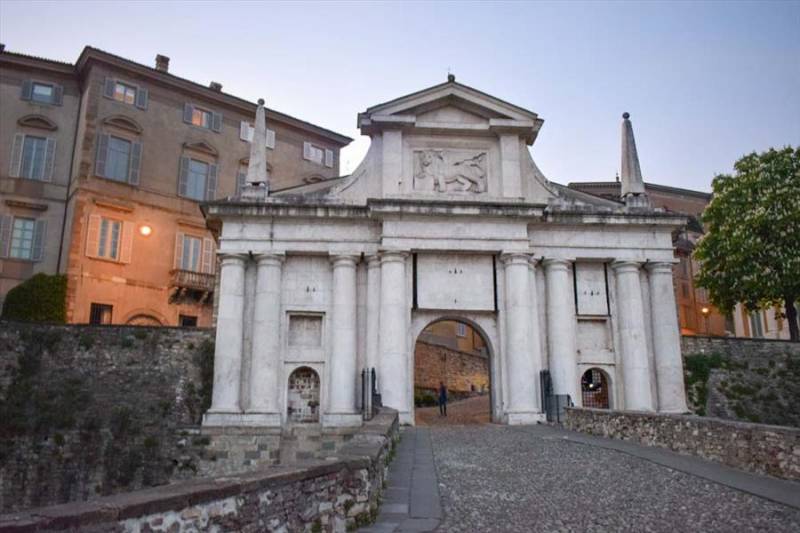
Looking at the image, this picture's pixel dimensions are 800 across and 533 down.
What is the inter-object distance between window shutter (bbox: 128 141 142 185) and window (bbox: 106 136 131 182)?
0.51ft

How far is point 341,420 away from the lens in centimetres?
2334

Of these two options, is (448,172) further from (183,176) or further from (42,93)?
(42,93)

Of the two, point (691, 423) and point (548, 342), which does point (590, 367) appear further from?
point (691, 423)


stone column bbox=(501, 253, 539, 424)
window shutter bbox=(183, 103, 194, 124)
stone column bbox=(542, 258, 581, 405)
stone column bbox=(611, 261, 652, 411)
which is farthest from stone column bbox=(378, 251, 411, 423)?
window shutter bbox=(183, 103, 194, 124)

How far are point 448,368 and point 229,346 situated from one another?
19453 mm

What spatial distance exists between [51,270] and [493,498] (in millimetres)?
30042

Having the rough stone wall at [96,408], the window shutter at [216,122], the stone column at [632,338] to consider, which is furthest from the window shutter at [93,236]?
the stone column at [632,338]

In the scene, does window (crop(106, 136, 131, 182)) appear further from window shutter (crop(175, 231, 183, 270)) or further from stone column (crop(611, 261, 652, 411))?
stone column (crop(611, 261, 652, 411))

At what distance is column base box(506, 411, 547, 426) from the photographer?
23094 mm

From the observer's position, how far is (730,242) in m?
32.5

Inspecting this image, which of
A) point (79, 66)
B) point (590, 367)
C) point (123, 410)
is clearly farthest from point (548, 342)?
point (79, 66)

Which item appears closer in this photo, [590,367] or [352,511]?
[352,511]

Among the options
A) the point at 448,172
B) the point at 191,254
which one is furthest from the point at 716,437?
the point at 191,254

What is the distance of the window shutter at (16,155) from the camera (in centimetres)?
3362
